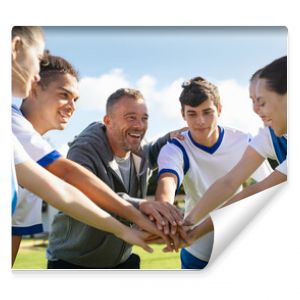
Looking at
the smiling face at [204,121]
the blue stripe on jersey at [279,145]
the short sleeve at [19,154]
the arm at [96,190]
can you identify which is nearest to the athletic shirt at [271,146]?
the blue stripe on jersey at [279,145]

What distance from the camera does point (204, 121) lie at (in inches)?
93.4

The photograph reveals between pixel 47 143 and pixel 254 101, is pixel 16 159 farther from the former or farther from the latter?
pixel 254 101

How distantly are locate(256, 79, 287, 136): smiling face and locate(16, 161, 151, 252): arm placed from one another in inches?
26.8

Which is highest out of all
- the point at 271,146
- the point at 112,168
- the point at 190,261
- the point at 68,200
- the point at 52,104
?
the point at 52,104

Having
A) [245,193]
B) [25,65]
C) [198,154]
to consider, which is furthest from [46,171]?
[245,193]

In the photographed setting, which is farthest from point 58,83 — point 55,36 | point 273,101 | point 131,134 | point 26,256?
point 273,101

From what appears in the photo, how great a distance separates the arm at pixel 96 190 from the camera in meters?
2.25

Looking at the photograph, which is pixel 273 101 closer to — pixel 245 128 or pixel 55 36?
pixel 245 128

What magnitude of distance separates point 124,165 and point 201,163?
1.01 ft

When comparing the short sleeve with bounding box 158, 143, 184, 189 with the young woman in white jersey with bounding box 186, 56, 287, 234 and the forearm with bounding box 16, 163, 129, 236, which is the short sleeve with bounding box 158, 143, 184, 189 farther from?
the forearm with bounding box 16, 163, 129, 236

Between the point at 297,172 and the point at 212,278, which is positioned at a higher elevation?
the point at 297,172

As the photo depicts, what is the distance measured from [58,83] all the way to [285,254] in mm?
1117

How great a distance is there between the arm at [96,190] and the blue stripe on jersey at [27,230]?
0.21 m

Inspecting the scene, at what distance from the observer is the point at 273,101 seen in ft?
7.76
